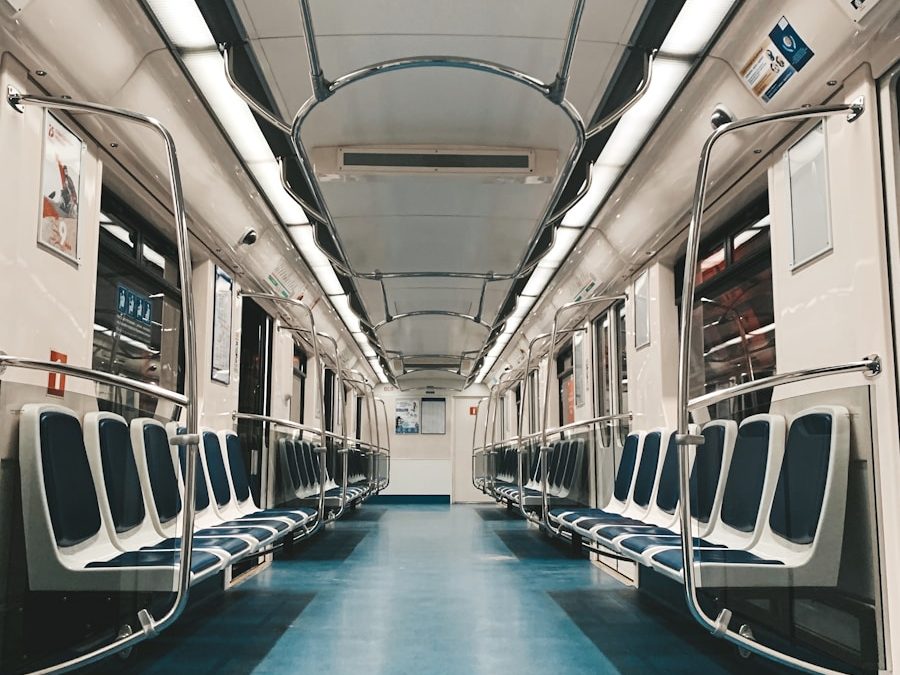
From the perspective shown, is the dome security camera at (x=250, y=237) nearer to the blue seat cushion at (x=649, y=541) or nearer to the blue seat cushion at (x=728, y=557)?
the blue seat cushion at (x=649, y=541)

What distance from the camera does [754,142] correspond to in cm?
340

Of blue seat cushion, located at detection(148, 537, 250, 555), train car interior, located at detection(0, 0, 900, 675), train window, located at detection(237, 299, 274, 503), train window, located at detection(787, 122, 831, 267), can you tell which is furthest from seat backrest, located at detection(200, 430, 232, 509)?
train window, located at detection(787, 122, 831, 267)

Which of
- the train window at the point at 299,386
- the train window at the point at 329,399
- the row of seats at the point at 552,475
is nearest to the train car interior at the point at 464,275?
the row of seats at the point at 552,475

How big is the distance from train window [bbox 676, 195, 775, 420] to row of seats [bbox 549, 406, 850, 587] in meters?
1.15

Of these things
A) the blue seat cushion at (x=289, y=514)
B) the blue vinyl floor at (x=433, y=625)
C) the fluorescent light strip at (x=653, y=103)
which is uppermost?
the fluorescent light strip at (x=653, y=103)

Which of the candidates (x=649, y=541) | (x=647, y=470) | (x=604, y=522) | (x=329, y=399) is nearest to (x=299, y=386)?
(x=329, y=399)

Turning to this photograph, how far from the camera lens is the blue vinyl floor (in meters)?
3.48

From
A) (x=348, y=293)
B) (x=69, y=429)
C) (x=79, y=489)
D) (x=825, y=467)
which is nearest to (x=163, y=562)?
(x=79, y=489)

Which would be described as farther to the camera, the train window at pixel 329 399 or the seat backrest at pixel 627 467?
the train window at pixel 329 399

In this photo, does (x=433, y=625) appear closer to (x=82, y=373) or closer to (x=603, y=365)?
(x=82, y=373)

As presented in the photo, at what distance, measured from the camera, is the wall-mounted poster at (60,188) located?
2.82 meters

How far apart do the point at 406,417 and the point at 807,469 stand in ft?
50.8

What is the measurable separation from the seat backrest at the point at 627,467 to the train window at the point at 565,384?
3.71m

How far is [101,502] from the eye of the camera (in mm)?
2578
